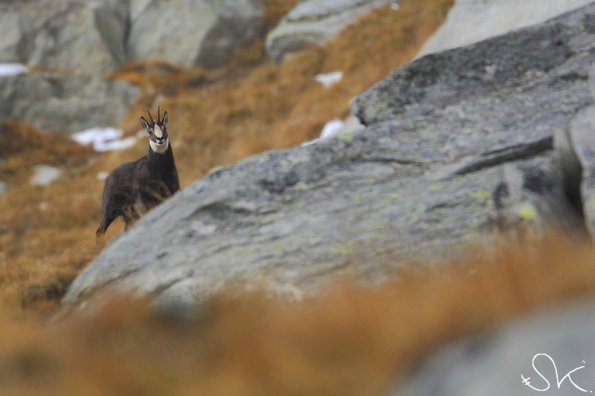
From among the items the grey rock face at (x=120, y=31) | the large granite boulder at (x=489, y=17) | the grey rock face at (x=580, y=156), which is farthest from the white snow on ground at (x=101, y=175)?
the grey rock face at (x=580, y=156)

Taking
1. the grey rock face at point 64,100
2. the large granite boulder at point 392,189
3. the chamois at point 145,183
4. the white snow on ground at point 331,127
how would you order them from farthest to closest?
the grey rock face at point 64,100, the white snow on ground at point 331,127, the chamois at point 145,183, the large granite boulder at point 392,189

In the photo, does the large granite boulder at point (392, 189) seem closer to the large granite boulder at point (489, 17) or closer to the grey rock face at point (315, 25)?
the large granite boulder at point (489, 17)

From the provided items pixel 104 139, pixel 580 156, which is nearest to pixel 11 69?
pixel 104 139

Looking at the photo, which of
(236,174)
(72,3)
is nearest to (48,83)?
(72,3)

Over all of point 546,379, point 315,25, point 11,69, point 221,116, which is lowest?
point 546,379

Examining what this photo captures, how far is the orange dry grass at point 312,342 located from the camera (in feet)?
10.5

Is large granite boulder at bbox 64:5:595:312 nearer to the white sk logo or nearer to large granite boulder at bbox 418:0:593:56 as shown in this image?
the white sk logo

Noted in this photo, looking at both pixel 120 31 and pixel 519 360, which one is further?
pixel 120 31

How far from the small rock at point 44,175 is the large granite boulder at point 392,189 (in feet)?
50.6

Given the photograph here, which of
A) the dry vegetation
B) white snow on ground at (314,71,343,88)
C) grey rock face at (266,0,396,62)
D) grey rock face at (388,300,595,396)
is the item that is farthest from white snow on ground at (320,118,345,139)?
grey rock face at (388,300,595,396)

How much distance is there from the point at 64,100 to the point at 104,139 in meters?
3.69

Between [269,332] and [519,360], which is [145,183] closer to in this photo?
[269,332]

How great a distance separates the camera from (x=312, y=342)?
11.5 feet

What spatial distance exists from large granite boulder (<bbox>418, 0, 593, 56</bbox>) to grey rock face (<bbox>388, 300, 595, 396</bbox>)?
1023cm
